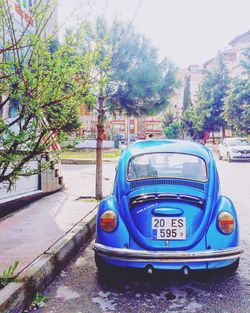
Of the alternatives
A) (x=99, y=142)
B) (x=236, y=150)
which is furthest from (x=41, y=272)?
(x=236, y=150)

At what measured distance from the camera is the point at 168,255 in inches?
151

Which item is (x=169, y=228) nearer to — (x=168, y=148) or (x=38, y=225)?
(x=168, y=148)

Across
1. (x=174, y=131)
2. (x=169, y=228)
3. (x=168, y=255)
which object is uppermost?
(x=174, y=131)

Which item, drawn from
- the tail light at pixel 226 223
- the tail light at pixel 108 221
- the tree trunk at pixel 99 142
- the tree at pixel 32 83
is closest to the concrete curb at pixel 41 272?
the tail light at pixel 108 221

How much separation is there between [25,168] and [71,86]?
3.46 ft

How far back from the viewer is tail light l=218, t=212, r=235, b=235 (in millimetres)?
4125

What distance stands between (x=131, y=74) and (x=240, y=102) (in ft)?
76.2

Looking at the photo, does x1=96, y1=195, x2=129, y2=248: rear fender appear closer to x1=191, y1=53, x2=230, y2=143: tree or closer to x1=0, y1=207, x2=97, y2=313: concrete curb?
x1=0, y1=207, x2=97, y2=313: concrete curb

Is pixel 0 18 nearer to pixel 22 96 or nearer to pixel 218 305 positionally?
pixel 22 96

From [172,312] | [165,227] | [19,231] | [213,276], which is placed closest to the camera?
[172,312]

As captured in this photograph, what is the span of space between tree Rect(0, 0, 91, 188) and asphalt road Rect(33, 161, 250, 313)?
1406 mm

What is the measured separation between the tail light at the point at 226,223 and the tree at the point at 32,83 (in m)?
1.99

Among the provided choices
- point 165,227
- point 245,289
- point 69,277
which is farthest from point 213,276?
point 69,277

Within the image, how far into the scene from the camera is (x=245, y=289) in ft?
13.4
